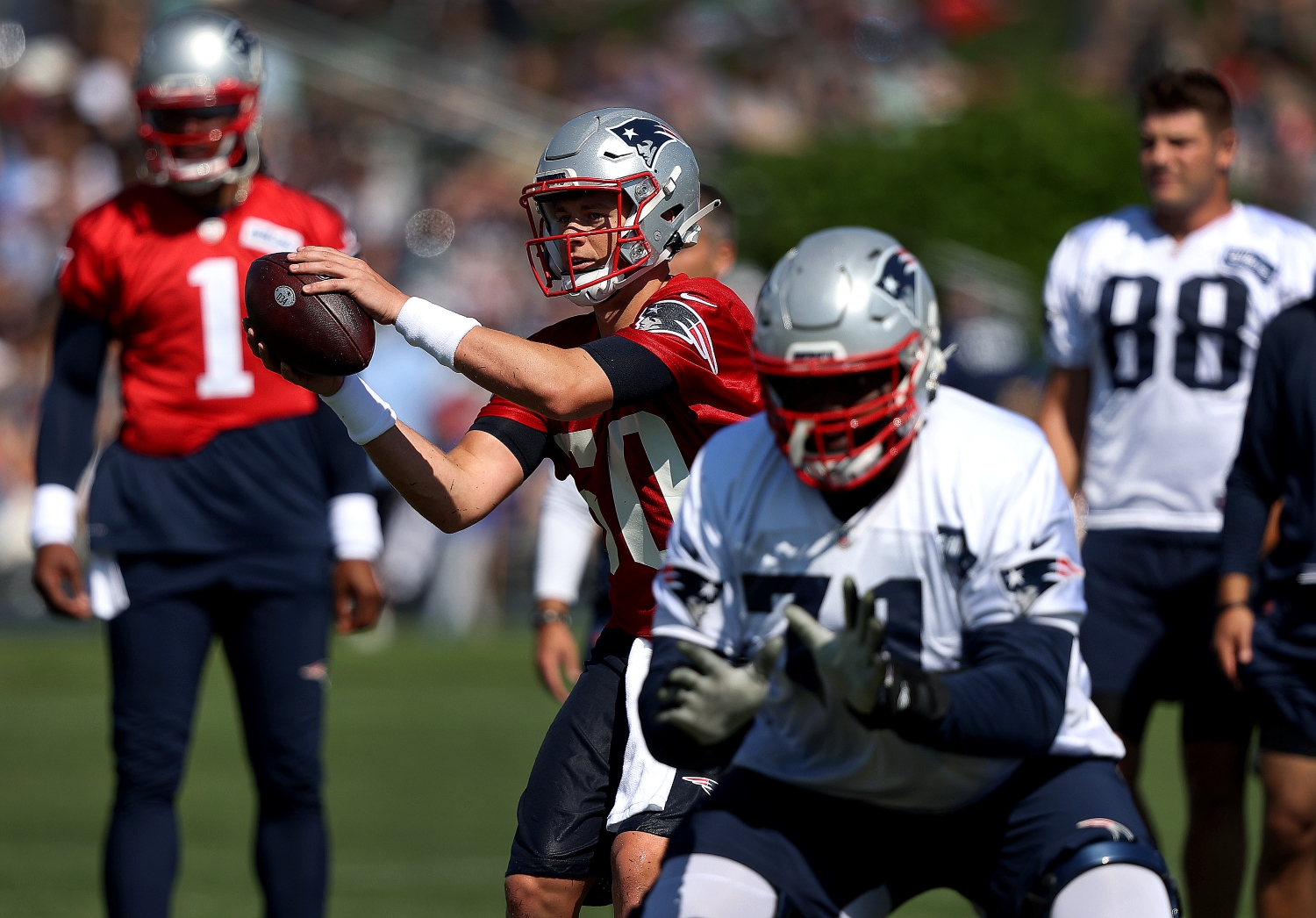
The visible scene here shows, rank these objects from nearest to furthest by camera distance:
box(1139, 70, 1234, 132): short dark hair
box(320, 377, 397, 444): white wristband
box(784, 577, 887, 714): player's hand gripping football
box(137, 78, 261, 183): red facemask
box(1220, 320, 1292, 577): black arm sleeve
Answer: box(784, 577, 887, 714): player's hand gripping football < box(320, 377, 397, 444): white wristband < box(1220, 320, 1292, 577): black arm sleeve < box(137, 78, 261, 183): red facemask < box(1139, 70, 1234, 132): short dark hair

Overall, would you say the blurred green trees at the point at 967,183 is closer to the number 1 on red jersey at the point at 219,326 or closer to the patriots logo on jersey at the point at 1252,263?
the patriots logo on jersey at the point at 1252,263

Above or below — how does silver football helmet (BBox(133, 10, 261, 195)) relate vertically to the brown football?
above

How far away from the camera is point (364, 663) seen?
1245 cm

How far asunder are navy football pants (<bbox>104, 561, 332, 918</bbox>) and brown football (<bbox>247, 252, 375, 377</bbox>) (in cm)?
153

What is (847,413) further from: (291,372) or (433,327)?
(291,372)

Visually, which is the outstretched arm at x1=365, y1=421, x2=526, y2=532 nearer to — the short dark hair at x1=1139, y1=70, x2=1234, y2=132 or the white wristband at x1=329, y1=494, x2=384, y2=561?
the white wristband at x1=329, y1=494, x2=384, y2=561

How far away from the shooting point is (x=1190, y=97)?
5.46 metres

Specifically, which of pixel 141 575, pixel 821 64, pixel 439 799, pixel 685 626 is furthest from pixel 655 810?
pixel 821 64

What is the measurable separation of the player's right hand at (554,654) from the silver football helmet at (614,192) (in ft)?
4.39

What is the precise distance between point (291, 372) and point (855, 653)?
4.65 ft

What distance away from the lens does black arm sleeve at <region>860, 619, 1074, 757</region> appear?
2.88 metres

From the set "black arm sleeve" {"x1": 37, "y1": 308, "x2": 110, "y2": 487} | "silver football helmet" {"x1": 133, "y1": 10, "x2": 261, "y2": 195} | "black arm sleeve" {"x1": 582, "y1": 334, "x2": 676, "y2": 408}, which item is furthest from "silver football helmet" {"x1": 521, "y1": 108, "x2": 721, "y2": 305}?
"black arm sleeve" {"x1": 37, "y1": 308, "x2": 110, "y2": 487}

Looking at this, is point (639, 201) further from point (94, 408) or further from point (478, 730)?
point (478, 730)

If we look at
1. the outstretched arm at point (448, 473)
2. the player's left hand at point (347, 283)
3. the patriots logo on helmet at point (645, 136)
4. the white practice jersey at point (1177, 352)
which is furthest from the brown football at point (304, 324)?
the white practice jersey at point (1177, 352)
